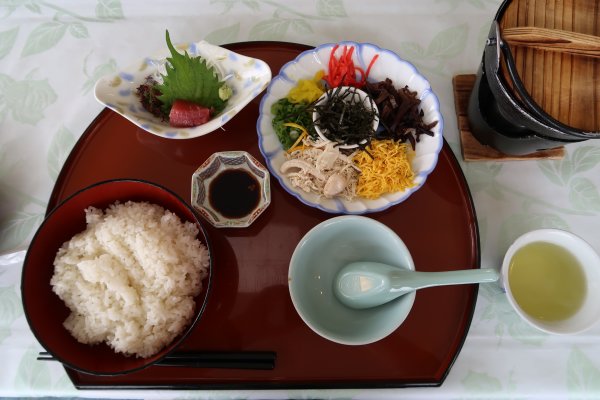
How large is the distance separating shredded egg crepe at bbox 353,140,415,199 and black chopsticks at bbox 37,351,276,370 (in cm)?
68

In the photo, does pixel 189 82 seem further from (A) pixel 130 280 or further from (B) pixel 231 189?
(A) pixel 130 280

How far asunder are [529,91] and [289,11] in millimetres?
1121

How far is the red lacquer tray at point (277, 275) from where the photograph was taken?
4.45 ft

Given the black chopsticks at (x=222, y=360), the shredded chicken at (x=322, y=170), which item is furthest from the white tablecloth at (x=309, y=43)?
the shredded chicken at (x=322, y=170)

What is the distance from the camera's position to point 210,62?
1.57 m

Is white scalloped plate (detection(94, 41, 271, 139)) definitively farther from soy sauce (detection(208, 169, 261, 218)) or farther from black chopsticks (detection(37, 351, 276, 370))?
black chopsticks (detection(37, 351, 276, 370))

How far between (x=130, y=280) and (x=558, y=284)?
1.52m

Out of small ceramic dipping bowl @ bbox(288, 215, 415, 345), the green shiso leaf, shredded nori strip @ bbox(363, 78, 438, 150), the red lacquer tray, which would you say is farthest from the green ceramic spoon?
the green shiso leaf

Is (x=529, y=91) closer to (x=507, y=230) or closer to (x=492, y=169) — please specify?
(x=492, y=169)

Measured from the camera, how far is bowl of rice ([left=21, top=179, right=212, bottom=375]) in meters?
1.22

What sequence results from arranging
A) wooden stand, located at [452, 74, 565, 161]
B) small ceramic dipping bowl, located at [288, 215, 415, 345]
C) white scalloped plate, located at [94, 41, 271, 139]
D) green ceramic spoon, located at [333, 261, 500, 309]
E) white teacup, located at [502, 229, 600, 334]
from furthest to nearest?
wooden stand, located at [452, 74, 565, 161]
white scalloped plate, located at [94, 41, 271, 139]
white teacup, located at [502, 229, 600, 334]
small ceramic dipping bowl, located at [288, 215, 415, 345]
green ceramic spoon, located at [333, 261, 500, 309]

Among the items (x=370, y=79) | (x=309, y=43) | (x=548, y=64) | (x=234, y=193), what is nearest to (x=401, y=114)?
(x=370, y=79)

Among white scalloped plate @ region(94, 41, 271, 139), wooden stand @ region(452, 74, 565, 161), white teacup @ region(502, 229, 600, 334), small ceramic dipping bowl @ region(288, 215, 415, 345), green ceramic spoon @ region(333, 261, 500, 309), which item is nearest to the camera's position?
green ceramic spoon @ region(333, 261, 500, 309)

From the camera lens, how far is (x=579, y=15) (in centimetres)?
127
